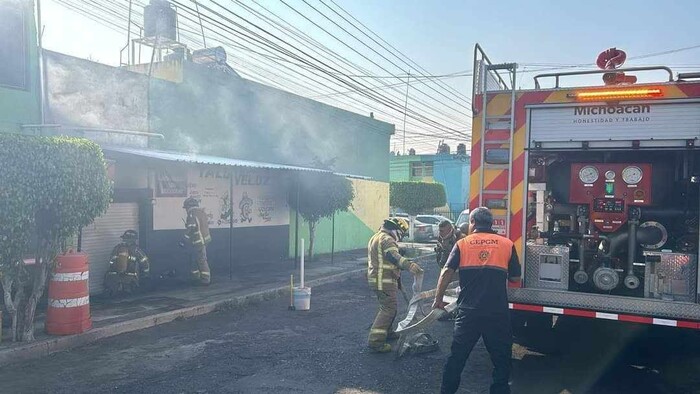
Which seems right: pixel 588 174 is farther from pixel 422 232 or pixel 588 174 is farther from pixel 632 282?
pixel 422 232

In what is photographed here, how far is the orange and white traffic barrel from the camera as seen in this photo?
267 inches

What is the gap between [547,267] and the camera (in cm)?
572

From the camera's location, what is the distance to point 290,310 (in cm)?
927

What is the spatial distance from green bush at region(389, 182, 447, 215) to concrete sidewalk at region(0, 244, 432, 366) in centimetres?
1931

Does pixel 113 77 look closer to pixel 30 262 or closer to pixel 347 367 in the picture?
pixel 30 262

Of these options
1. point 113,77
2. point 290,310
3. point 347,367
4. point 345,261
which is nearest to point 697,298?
point 347,367

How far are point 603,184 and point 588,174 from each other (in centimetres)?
19

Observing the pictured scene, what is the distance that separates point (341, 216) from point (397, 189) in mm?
15193

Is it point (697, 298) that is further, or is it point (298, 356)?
point (298, 356)

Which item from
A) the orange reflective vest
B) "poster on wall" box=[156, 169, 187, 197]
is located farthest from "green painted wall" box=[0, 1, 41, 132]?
the orange reflective vest

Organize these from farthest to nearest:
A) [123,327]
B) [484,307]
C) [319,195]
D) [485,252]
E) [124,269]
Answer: [319,195], [124,269], [123,327], [485,252], [484,307]

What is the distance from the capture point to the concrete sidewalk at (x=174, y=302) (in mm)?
6570

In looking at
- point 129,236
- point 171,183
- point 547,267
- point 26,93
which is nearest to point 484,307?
point 547,267

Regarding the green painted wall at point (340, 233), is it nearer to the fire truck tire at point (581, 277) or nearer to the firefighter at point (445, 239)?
the firefighter at point (445, 239)
